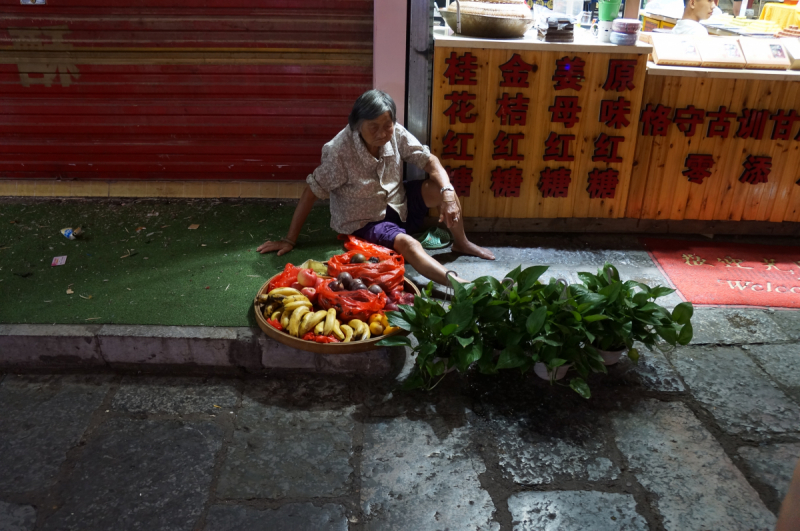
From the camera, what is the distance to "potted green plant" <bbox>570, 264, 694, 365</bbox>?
3.41 metres

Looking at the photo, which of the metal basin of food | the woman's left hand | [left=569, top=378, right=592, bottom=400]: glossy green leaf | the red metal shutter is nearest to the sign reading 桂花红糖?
the metal basin of food

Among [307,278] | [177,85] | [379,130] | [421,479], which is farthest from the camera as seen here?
[177,85]

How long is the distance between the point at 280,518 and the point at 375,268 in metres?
1.80

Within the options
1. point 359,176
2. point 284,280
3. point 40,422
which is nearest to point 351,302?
point 284,280

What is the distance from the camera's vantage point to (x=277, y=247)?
190 inches

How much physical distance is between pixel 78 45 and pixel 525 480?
213 inches

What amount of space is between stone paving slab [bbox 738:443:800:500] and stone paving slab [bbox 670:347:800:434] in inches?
5.1

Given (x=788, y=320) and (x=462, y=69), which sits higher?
(x=462, y=69)

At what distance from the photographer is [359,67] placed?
5.48m

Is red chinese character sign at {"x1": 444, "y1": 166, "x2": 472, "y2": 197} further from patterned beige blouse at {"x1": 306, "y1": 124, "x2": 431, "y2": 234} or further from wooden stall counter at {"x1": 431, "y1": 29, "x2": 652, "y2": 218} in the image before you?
patterned beige blouse at {"x1": 306, "y1": 124, "x2": 431, "y2": 234}

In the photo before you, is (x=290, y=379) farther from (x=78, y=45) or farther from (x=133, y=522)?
(x=78, y=45)

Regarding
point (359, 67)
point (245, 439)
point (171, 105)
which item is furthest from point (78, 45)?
point (245, 439)

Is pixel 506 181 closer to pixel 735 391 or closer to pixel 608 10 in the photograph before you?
pixel 608 10

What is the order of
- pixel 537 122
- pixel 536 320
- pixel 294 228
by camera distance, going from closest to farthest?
pixel 536 320
pixel 294 228
pixel 537 122
